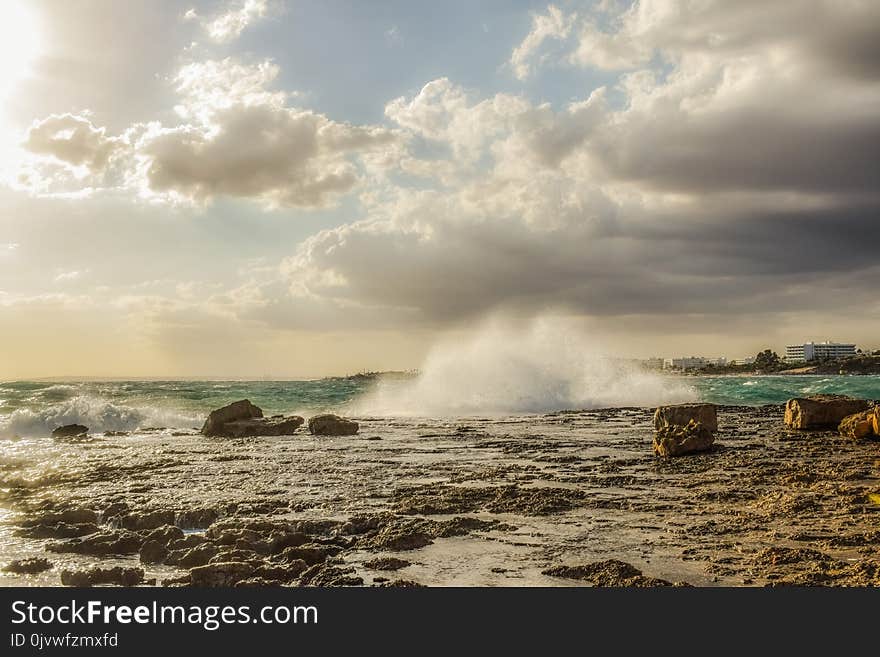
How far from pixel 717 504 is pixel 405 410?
33.2 m

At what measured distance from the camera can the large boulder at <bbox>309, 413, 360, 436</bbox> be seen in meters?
27.7

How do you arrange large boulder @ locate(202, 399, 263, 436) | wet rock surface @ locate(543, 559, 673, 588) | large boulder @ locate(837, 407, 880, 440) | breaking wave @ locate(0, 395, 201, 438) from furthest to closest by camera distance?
breaking wave @ locate(0, 395, 201, 438) → large boulder @ locate(202, 399, 263, 436) → large boulder @ locate(837, 407, 880, 440) → wet rock surface @ locate(543, 559, 673, 588)

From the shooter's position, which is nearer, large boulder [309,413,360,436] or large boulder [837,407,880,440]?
large boulder [837,407,880,440]

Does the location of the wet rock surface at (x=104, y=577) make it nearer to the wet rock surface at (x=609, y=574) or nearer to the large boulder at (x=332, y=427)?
the wet rock surface at (x=609, y=574)

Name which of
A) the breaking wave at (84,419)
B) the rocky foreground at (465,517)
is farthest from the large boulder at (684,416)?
the breaking wave at (84,419)

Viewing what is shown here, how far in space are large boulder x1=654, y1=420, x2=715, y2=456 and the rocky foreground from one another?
0.51ft

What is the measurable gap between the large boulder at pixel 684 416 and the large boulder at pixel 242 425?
17127mm

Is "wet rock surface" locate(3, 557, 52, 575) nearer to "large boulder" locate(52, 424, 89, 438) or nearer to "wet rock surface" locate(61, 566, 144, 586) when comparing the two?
"wet rock surface" locate(61, 566, 144, 586)

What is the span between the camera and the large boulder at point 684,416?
1817cm

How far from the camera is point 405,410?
43094mm

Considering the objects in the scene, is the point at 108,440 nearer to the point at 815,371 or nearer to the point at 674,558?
the point at 674,558

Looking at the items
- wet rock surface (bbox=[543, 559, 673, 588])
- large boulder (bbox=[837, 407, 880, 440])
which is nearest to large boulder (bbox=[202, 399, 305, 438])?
large boulder (bbox=[837, 407, 880, 440])

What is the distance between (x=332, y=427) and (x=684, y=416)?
596 inches

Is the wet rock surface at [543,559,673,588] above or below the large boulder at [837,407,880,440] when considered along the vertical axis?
below
